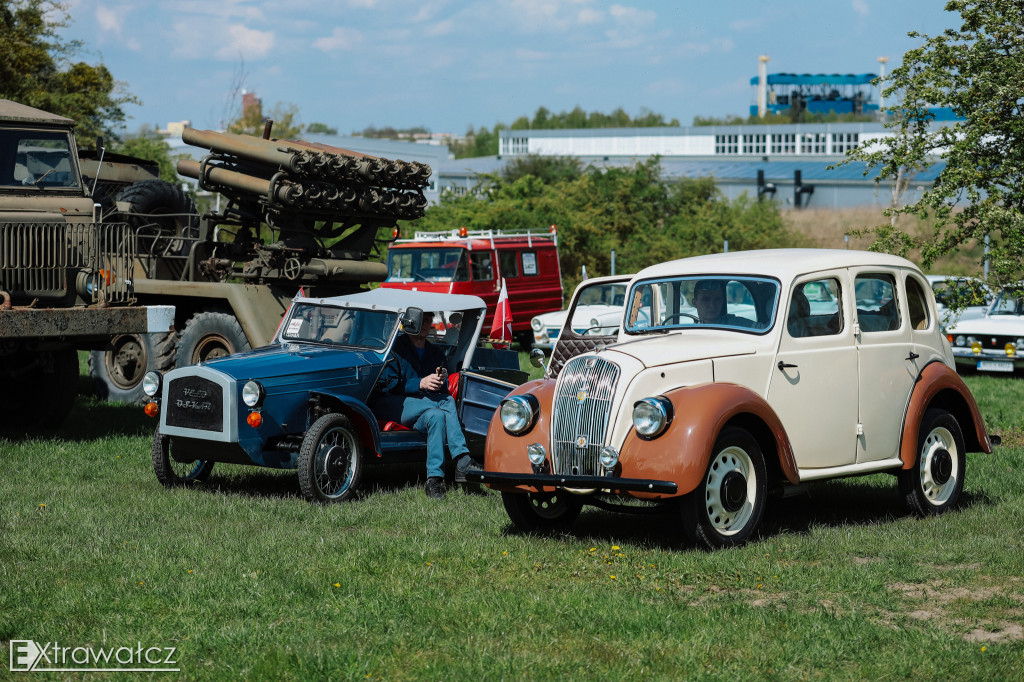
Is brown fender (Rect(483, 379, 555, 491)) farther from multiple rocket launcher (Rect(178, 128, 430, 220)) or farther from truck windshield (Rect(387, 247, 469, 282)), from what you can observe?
truck windshield (Rect(387, 247, 469, 282))

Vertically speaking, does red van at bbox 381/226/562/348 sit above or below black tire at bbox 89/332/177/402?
above

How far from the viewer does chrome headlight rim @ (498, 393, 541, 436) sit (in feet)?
24.6

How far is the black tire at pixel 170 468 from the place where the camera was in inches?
363

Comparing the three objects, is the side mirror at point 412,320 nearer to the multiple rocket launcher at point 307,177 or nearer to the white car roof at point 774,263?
the white car roof at point 774,263

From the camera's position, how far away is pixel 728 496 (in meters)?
7.19

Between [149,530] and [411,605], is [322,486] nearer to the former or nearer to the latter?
[149,530]

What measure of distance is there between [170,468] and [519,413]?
3341 millimetres

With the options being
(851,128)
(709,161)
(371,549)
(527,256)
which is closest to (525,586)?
(371,549)

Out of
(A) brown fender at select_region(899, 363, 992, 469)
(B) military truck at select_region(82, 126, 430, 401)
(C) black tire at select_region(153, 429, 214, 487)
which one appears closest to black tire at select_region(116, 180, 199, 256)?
(B) military truck at select_region(82, 126, 430, 401)

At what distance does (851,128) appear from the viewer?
8544 cm

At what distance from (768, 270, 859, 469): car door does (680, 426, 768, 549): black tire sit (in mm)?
427

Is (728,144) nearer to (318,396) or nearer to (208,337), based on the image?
(208,337)

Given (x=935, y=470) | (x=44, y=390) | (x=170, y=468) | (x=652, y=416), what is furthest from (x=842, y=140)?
(x=652, y=416)

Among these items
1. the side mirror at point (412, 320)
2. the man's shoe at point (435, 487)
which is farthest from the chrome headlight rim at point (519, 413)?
the side mirror at point (412, 320)
